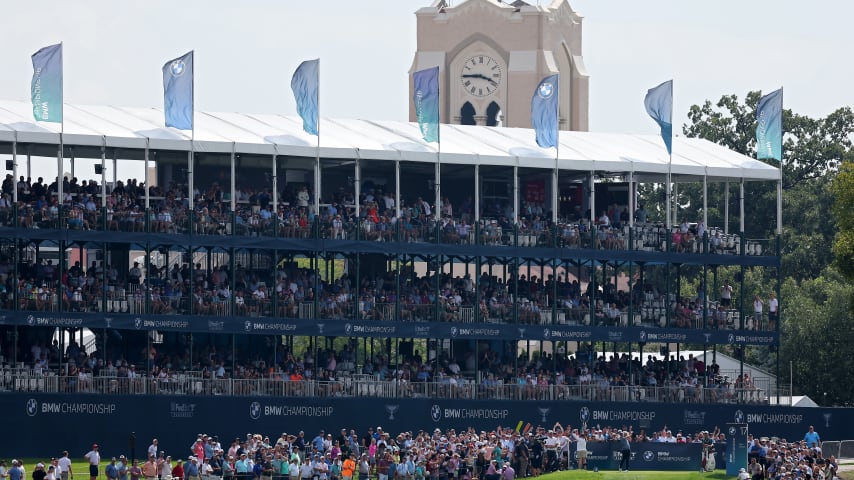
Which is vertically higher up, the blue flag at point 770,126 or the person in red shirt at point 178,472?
the blue flag at point 770,126

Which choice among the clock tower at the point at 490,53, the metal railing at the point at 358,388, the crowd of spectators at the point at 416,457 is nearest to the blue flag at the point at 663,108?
the metal railing at the point at 358,388

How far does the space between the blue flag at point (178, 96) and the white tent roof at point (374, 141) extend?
57cm

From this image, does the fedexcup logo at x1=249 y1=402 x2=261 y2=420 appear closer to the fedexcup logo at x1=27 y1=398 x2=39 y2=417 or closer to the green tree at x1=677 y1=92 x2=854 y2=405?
the fedexcup logo at x1=27 y1=398 x2=39 y2=417

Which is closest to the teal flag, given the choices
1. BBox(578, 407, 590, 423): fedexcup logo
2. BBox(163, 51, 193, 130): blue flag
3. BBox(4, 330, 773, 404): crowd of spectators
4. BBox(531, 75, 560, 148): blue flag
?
BBox(163, 51, 193, 130): blue flag

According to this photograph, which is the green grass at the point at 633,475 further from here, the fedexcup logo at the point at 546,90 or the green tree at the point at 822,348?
the green tree at the point at 822,348

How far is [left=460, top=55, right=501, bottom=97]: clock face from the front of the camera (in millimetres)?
112625

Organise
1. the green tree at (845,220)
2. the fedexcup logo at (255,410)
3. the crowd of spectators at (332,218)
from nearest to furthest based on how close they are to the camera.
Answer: the fedexcup logo at (255,410), the crowd of spectators at (332,218), the green tree at (845,220)

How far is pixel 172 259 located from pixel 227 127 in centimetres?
1330

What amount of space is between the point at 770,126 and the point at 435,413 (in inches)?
710

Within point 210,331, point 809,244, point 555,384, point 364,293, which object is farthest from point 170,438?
point 809,244

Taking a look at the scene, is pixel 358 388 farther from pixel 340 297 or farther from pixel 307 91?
pixel 307 91

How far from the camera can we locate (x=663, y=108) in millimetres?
74500

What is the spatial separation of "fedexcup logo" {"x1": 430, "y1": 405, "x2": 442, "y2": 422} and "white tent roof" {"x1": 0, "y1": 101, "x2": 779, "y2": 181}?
8447mm

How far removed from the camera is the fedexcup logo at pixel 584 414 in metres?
69.6
